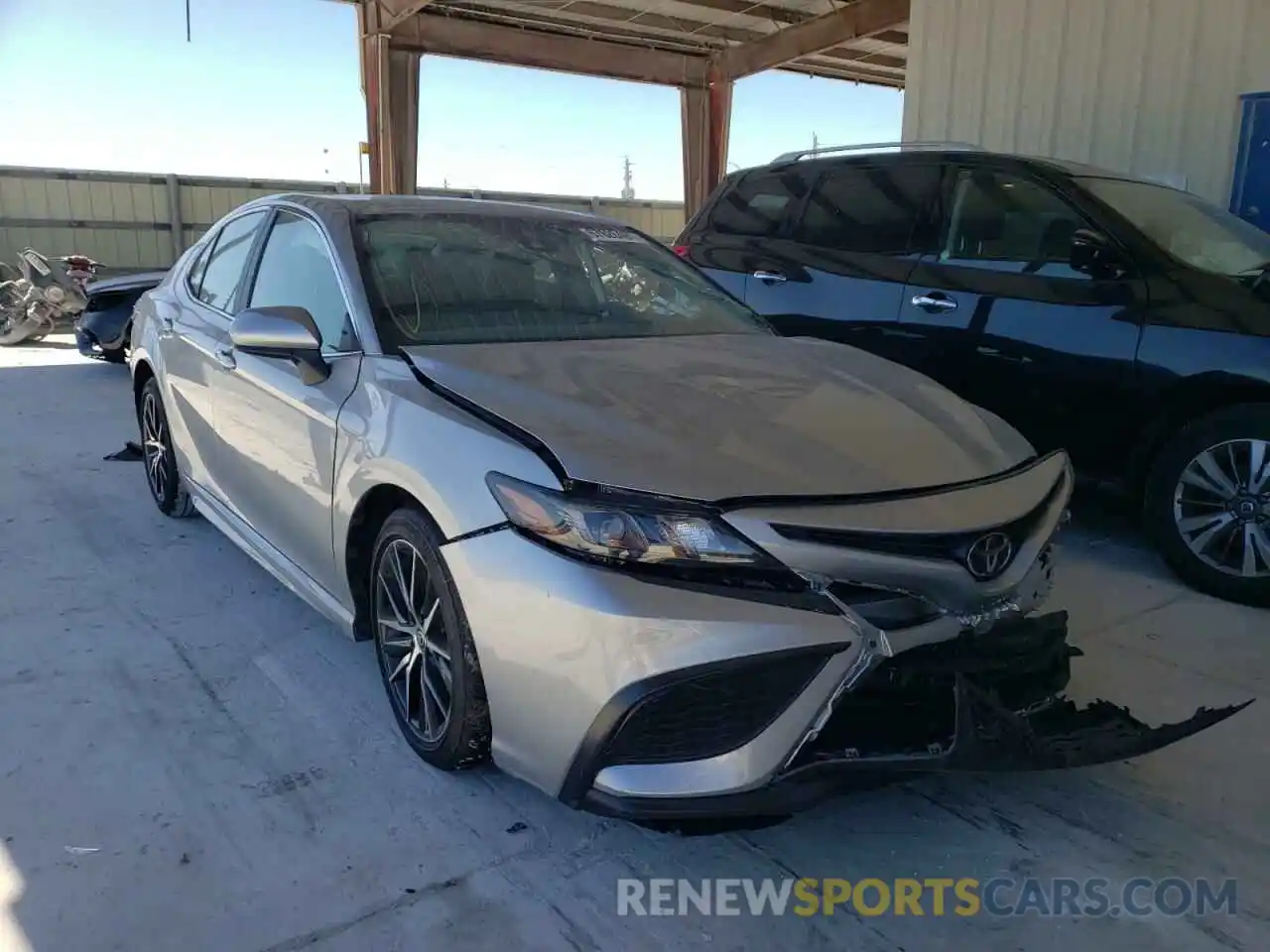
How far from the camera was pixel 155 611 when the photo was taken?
11.9ft

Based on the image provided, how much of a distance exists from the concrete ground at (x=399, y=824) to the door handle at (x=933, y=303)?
5.32ft

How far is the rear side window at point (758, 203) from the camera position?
17.7ft

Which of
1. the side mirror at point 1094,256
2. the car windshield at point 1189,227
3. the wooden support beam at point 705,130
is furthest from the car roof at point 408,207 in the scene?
the wooden support beam at point 705,130

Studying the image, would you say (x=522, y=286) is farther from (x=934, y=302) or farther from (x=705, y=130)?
(x=705, y=130)

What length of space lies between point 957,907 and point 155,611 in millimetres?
2921

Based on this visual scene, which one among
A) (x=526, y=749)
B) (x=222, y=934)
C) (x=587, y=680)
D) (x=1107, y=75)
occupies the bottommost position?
(x=222, y=934)

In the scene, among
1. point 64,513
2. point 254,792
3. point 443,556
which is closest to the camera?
point 443,556

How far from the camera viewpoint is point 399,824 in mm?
2336

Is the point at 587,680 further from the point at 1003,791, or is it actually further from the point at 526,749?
the point at 1003,791

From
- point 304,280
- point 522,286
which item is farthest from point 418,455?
point 304,280

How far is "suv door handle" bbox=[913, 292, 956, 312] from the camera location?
4.54 meters

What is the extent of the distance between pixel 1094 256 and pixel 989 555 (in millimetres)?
2484

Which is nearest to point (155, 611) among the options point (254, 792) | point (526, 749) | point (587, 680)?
point (254, 792)
